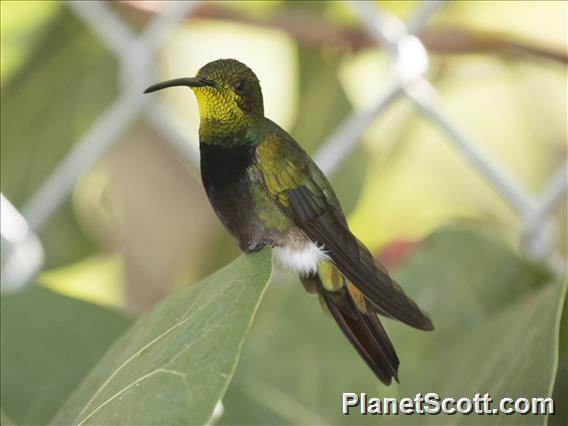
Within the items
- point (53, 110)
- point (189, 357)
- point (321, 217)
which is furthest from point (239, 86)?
point (53, 110)

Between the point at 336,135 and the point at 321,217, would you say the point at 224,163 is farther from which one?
the point at 336,135

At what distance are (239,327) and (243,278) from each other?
1.9 inches

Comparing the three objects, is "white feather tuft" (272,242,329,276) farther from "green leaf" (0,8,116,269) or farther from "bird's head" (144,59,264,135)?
"green leaf" (0,8,116,269)

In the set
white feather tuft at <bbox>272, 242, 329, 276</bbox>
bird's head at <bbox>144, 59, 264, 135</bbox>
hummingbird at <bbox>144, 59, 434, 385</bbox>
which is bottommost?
white feather tuft at <bbox>272, 242, 329, 276</bbox>

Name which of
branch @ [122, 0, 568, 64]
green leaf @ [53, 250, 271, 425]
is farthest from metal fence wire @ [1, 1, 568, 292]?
green leaf @ [53, 250, 271, 425]

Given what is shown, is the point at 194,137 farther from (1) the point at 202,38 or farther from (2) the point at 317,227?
(2) the point at 317,227

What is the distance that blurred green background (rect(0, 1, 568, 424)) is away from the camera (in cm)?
100

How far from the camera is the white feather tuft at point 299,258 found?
735 mm

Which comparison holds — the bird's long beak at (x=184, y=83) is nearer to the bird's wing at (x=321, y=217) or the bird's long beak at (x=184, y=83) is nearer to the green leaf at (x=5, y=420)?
the bird's wing at (x=321, y=217)

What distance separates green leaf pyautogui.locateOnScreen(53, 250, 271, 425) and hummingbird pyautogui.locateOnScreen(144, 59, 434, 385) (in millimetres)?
60

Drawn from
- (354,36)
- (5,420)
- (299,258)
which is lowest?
(5,420)

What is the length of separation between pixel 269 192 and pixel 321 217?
5 cm

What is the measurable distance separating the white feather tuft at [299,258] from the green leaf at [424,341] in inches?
7.1

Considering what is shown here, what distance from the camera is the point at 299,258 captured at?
0.75 meters
